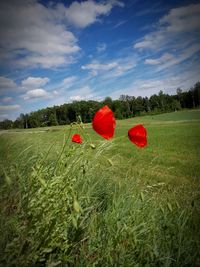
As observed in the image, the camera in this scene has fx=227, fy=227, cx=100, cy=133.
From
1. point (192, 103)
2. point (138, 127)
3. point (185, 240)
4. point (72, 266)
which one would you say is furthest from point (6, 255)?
point (192, 103)

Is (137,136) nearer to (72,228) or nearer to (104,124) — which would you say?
(104,124)

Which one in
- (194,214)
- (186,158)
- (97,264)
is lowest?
(186,158)

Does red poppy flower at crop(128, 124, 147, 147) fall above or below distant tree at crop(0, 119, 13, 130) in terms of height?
below

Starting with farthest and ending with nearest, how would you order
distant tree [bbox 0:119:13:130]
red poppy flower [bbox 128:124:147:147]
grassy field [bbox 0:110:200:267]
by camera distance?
distant tree [bbox 0:119:13:130] < red poppy flower [bbox 128:124:147:147] < grassy field [bbox 0:110:200:267]

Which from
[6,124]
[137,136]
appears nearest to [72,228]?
[137,136]

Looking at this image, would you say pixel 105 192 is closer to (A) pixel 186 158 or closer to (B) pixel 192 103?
(A) pixel 186 158

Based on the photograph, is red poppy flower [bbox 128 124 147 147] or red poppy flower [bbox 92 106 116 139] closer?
red poppy flower [bbox 92 106 116 139]

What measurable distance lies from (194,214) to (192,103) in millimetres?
89264

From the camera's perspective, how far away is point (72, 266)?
5.69 ft

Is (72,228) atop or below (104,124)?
below

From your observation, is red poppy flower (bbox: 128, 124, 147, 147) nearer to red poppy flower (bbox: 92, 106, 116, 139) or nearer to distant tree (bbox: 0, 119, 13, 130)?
red poppy flower (bbox: 92, 106, 116, 139)

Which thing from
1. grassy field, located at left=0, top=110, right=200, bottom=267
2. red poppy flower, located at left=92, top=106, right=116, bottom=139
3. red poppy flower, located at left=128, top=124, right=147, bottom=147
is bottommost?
grassy field, located at left=0, top=110, right=200, bottom=267

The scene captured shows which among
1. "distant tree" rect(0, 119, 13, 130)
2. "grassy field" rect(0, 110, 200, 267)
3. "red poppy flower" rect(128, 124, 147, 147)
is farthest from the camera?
"distant tree" rect(0, 119, 13, 130)

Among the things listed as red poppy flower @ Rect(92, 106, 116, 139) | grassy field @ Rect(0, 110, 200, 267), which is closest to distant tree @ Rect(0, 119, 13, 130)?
grassy field @ Rect(0, 110, 200, 267)
